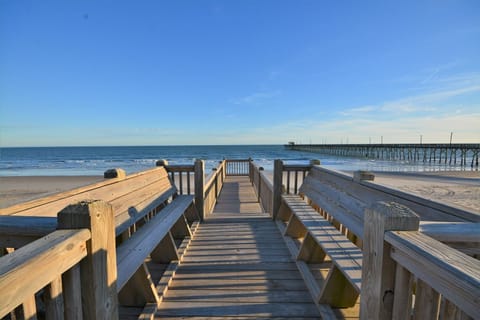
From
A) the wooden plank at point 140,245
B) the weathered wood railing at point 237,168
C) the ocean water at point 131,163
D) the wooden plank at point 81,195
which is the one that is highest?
the wooden plank at point 81,195

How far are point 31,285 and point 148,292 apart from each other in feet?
5.29

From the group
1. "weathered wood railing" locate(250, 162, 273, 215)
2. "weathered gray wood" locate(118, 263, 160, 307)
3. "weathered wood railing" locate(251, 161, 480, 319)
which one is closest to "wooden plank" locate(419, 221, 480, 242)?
"weathered wood railing" locate(251, 161, 480, 319)

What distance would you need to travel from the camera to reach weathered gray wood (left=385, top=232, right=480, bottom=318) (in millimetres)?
678

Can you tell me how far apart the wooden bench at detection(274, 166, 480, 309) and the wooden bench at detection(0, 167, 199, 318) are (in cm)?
155

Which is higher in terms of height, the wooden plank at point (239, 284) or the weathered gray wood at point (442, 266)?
the weathered gray wood at point (442, 266)

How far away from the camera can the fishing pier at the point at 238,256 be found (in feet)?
2.84

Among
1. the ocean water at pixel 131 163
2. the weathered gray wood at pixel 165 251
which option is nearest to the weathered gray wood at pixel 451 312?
the weathered gray wood at pixel 165 251

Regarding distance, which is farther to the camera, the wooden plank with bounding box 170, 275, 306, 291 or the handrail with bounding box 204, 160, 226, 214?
the handrail with bounding box 204, 160, 226, 214

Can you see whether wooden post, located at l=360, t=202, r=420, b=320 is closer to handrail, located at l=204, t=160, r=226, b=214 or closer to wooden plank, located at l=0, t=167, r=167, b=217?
wooden plank, located at l=0, t=167, r=167, b=217

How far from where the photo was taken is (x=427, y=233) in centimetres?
110

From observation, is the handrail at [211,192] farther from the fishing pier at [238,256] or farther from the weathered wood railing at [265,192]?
the weathered wood railing at [265,192]

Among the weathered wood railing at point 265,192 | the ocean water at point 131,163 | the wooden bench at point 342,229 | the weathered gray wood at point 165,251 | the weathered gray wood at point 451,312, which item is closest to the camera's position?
the weathered gray wood at point 451,312

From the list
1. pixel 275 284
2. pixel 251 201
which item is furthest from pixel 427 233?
pixel 251 201

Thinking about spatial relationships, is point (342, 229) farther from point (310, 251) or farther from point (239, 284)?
point (239, 284)
